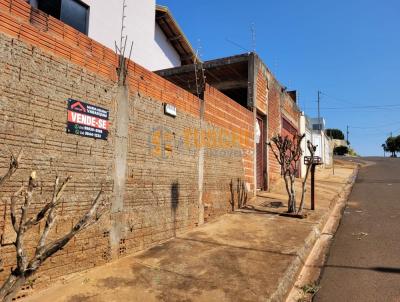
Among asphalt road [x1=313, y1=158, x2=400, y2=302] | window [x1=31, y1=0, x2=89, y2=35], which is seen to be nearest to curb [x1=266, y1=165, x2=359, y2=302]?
asphalt road [x1=313, y1=158, x2=400, y2=302]

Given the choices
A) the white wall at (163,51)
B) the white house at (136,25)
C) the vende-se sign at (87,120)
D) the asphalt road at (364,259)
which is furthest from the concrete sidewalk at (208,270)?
the white wall at (163,51)

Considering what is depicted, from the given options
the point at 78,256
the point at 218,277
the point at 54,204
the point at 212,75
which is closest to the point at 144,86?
the point at 78,256

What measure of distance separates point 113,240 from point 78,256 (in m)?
0.67

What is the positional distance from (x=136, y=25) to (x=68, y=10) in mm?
4015

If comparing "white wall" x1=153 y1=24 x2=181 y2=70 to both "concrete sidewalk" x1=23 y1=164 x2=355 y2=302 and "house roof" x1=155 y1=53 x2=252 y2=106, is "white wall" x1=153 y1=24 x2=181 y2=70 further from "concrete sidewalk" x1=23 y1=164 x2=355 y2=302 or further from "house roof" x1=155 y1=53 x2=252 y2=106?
"concrete sidewalk" x1=23 y1=164 x2=355 y2=302

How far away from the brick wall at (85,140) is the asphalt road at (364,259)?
9.92ft

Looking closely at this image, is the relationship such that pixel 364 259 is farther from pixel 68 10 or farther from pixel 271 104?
pixel 68 10

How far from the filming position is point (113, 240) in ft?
16.7

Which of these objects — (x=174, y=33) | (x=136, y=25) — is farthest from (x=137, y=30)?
(x=174, y=33)

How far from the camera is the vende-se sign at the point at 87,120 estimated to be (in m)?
4.47

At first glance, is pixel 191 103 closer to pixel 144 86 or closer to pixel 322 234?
pixel 144 86

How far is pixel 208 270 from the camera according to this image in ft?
15.8

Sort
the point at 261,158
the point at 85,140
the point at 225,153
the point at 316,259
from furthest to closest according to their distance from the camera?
the point at 261,158 → the point at 225,153 → the point at 316,259 → the point at 85,140

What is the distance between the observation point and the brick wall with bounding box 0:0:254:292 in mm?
3828
